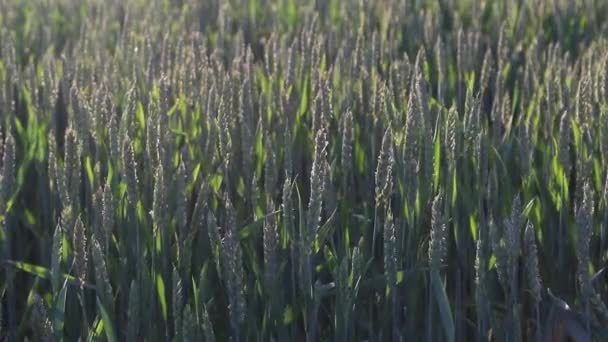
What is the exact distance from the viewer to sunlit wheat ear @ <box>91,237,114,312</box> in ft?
4.46

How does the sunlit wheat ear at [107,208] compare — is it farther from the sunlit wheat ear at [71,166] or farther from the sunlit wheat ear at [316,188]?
the sunlit wheat ear at [316,188]

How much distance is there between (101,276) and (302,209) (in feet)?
1.04

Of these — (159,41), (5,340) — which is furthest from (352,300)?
(159,41)

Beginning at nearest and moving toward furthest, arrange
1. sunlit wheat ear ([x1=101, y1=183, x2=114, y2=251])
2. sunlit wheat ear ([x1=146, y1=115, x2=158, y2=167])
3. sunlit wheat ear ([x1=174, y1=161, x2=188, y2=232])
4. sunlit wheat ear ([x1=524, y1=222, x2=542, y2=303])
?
1. sunlit wheat ear ([x1=524, y1=222, x2=542, y2=303])
2. sunlit wheat ear ([x1=101, y1=183, x2=114, y2=251])
3. sunlit wheat ear ([x1=174, y1=161, x2=188, y2=232])
4. sunlit wheat ear ([x1=146, y1=115, x2=158, y2=167])

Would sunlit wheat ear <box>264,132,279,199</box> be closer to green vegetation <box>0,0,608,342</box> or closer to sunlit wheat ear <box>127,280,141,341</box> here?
green vegetation <box>0,0,608,342</box>

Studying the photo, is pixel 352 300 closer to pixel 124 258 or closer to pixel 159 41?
pixel 124 258

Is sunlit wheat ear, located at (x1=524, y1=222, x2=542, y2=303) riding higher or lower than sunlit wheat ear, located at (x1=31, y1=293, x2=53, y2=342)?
higher

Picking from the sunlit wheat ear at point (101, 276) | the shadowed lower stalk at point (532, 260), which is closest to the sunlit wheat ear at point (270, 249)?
the sunlit wheat ear at point (101, 276)

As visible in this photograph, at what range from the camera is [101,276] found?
1.41 meters

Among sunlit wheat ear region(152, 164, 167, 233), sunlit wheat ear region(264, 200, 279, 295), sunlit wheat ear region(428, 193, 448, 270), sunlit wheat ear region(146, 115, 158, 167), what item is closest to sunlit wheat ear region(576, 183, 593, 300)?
sunlit wheat ear region(428, 193, 448, 270)

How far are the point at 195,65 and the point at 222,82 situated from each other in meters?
→ 0.32

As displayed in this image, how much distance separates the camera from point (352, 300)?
1.46 m

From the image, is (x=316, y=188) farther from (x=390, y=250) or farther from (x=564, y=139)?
(x=564, y=139)

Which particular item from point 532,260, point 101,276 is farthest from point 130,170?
point 532,260
